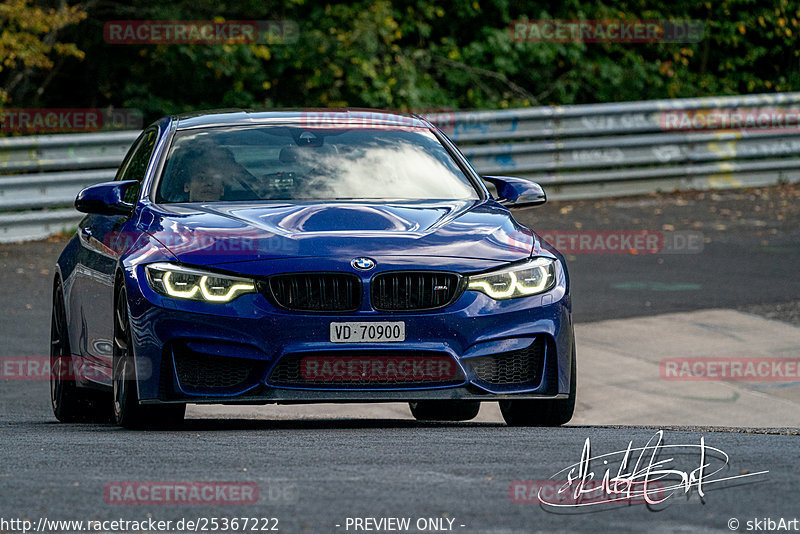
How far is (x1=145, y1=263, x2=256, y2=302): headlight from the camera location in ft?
21.5

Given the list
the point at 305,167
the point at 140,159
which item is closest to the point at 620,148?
the point at 140,159

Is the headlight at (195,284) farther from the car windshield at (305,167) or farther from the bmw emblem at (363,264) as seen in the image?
the car windshield at (305,167)

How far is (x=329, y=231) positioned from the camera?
6812 mm

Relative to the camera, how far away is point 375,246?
263 inches

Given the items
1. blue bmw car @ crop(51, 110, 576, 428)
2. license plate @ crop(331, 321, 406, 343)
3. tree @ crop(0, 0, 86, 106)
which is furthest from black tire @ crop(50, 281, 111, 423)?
tree @ crop(0, 0, 86, 106)

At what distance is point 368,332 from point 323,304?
0.23 m

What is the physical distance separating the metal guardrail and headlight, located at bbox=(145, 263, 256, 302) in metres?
10.7

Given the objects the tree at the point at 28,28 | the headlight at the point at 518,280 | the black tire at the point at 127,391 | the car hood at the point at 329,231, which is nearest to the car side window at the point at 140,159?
the car hood at the point at 329,231

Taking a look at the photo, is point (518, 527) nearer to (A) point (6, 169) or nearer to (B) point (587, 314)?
(B) point (587, 314)

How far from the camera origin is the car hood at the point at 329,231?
665cm

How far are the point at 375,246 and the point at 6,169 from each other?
10506 millimetres

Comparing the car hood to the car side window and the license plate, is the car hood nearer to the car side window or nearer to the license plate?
the license plate

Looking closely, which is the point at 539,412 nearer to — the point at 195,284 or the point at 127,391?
the point at 195,284

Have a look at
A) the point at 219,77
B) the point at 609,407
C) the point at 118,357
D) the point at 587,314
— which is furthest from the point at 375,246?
the point at 219,77
